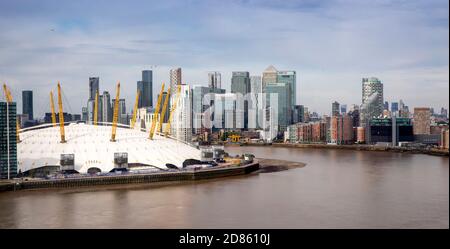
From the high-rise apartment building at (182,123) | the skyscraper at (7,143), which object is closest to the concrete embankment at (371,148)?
the high-rise apartment building at (182,123)

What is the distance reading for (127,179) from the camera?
807 inches

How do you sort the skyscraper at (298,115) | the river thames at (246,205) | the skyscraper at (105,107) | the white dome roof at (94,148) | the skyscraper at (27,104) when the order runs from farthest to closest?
the skyscraper at (298,115) → the skyscraper at (105,107) → the skyscraper at (27,104) → the white dome roof at (94,148) → the river thames at (246,205)

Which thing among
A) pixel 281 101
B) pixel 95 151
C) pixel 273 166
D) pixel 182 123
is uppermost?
pixel 281 101

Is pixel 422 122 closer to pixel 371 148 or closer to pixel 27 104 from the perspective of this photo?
pixel 371 148

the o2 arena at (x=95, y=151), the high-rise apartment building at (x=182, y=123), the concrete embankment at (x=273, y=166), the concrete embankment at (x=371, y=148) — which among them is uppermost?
the high-rise apartment building at (x=182, y=123)

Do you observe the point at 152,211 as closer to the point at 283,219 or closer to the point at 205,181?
the point at 283,219

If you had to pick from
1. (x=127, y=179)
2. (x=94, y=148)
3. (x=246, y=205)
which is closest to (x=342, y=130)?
(x=94, y=148)

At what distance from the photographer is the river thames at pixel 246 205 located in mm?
12416

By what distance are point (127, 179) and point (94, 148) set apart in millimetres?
2633

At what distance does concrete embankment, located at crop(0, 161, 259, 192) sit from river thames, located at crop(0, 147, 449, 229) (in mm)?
581

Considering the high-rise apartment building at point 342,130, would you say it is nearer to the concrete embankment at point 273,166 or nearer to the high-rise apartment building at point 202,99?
the high-rise apartment building at point 202,99

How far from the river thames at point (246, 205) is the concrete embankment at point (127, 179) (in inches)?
22.9
